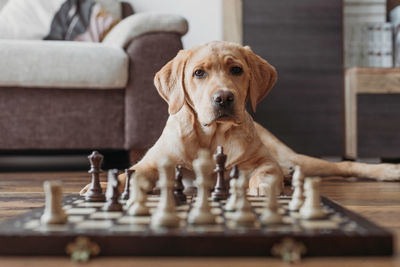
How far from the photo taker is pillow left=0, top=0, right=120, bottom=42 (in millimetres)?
3637

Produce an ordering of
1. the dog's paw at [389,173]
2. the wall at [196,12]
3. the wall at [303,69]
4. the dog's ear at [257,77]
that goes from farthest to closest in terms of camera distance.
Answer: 1. the wall at [196,12]
2. the wall at [303,69]
3. the dog's paw at [389,173]
4. the dog's ear at [257,77]

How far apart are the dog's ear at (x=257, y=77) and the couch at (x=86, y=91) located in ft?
3.55

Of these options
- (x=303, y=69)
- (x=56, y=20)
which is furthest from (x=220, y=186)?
(x=56, y=20)

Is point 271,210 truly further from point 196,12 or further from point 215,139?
point 196,12

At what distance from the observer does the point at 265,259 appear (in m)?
0.75

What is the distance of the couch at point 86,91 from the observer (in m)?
2.70

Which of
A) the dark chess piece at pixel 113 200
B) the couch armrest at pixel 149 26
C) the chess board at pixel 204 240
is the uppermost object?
the couch armrest at pixel 149 26

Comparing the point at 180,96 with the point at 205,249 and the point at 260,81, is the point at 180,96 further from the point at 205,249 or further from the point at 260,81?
the point at 205,249

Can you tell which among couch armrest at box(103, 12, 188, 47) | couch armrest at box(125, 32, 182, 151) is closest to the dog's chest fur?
couch armrest at box(125, 32, 182, 151)

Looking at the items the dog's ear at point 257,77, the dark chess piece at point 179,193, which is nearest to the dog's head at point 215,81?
the dog's ear at point 257,77

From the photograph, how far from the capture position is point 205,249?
756mm

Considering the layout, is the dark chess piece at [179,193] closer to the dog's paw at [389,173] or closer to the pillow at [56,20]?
the dog's paw at [389,173]

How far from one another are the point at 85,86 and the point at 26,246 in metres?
2.10

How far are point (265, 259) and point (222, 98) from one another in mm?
941
